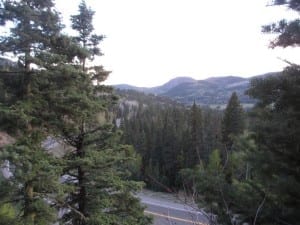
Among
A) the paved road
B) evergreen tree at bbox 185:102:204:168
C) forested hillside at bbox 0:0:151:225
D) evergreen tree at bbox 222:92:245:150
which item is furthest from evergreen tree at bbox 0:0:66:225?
evergreen tree at bbox 185:102:204:168

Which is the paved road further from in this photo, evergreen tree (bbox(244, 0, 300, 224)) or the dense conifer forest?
evergreen tree (bbox(244, 0, 300, 224))

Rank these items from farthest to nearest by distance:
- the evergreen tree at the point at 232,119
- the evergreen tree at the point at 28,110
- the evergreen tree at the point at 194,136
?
the evergreen tree at the point at 194,136 → the evergreen tree at the point at 232,119 → the evergreen tree at the point at 28,110

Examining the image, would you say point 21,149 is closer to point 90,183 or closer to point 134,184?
point 90,183

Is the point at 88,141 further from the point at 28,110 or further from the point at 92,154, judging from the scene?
the point at 28,110

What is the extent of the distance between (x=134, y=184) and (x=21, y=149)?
12.1 ft

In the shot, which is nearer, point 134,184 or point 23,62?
point 23,62

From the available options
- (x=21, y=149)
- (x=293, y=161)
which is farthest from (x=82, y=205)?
(x=293, y=161)

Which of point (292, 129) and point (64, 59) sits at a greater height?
point (64, 59)

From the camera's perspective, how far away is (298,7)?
18.4 feet

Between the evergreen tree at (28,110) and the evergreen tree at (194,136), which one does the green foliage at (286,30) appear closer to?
the evergreen tree at (28,110)

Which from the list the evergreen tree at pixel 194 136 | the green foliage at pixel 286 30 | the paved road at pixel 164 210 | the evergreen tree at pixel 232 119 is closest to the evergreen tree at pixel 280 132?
the green foliage at pixel 286 30

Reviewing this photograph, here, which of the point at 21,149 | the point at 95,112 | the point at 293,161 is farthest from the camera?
the point at 95,112

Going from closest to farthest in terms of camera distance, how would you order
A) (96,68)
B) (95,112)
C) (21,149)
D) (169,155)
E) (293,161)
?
(293,161), (21,149), (95,112), (96,68), (169,155)

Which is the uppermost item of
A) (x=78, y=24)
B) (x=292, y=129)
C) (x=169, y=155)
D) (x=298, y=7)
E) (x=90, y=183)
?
(x=78, y=24)
